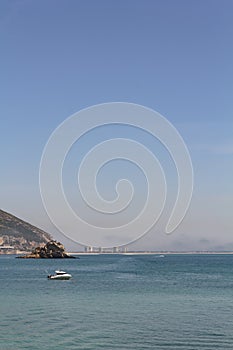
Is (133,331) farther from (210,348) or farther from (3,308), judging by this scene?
(3,308)

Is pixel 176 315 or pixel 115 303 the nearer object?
pixel 176 315

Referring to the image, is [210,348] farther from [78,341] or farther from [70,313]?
[70,313]

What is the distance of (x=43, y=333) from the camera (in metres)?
41.9

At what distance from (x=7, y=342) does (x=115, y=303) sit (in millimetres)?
26306

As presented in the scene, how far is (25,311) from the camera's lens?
5522 centimetres

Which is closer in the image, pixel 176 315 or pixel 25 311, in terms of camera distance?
pixel 176 315

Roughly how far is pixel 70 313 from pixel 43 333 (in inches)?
482

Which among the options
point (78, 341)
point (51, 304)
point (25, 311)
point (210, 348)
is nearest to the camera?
point (210, 348)

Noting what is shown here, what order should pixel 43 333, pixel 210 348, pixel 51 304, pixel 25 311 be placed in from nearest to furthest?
pixel 210 348 < pixel 43 333 < pixel 25 311 < pixel 51 304

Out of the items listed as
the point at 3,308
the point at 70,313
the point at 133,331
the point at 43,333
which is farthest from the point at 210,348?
the point at 3,308

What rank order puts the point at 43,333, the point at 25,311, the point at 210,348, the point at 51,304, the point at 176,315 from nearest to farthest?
the point at 210,348
the point at 43,333
the point at 176,315
the point at 25,311
the point at 51,304

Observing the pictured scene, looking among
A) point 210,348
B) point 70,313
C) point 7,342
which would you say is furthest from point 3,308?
point 210,348

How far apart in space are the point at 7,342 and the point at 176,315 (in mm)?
19995

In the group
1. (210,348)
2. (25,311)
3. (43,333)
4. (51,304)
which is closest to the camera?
(210,348)
